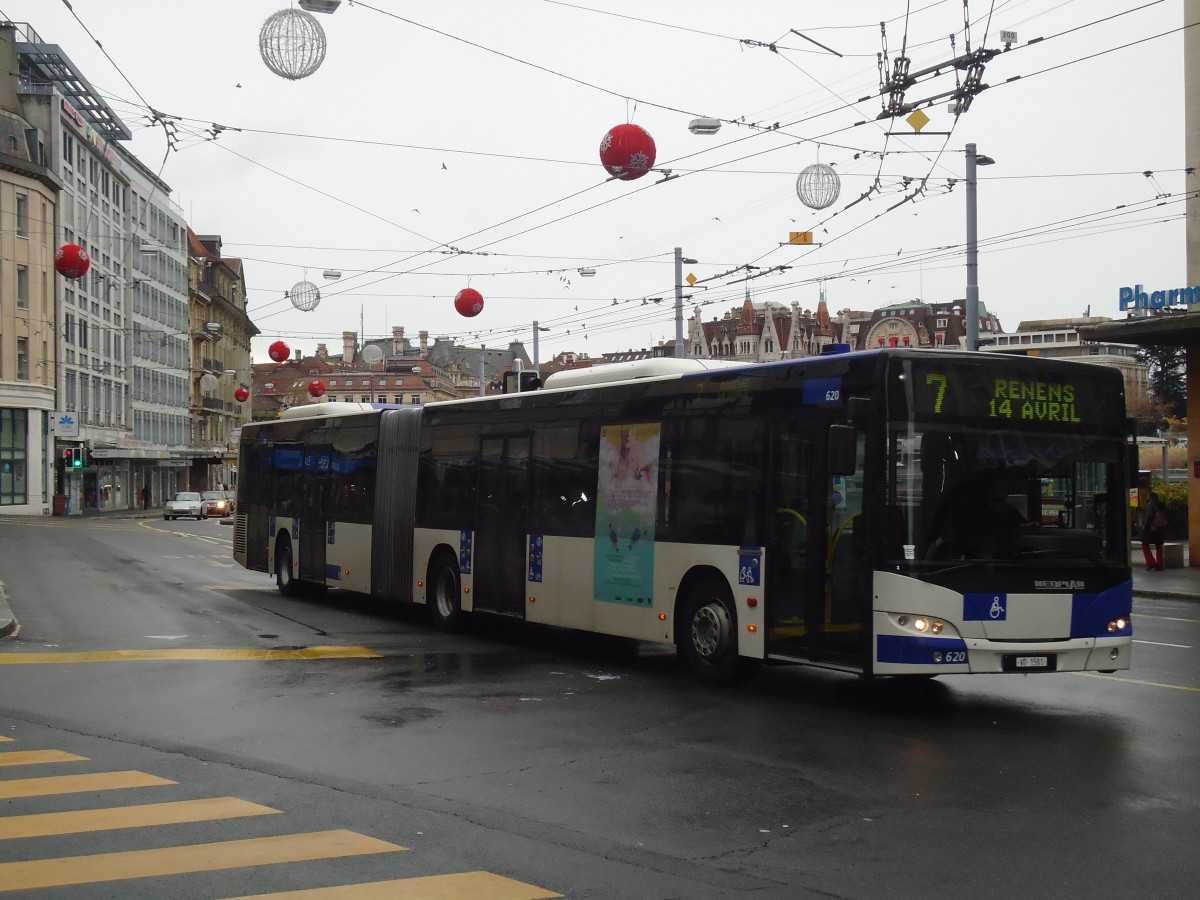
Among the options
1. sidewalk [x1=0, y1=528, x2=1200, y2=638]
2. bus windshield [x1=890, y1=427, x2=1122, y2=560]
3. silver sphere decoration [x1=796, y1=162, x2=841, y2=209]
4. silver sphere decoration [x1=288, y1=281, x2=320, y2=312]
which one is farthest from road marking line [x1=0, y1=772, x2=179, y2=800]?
silver sphere decoration [x1=288, y1=281, x2=320, y2=312]

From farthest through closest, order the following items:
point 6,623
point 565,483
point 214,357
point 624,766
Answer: point 214,357 → point 6,623 → point 565,483 → point 624,766

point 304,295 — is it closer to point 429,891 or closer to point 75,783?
point 75,783

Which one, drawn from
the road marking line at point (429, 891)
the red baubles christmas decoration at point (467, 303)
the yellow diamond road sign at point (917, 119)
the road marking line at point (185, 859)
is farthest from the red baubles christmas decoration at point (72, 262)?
the road marking line at point (429, 891)

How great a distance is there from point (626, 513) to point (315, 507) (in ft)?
30.6

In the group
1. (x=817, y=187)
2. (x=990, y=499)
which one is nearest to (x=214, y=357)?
(x=817, y=187)

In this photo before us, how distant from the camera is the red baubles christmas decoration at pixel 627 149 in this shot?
635 inches

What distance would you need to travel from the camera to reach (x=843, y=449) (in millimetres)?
10562

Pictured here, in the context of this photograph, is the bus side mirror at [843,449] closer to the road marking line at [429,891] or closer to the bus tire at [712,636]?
the bus tire at [712,636]

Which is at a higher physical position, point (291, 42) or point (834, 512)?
point (291, 42)

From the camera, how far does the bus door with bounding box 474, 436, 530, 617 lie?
15648mm

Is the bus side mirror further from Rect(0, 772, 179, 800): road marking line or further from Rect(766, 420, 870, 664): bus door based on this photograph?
Rect(0, 772, 179, 800): road marking line

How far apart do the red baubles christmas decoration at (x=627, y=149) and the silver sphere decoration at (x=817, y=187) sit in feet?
13.6

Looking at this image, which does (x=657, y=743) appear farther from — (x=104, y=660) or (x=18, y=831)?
(x=104, y=660)

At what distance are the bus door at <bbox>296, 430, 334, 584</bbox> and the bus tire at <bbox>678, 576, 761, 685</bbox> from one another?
9735 mm
